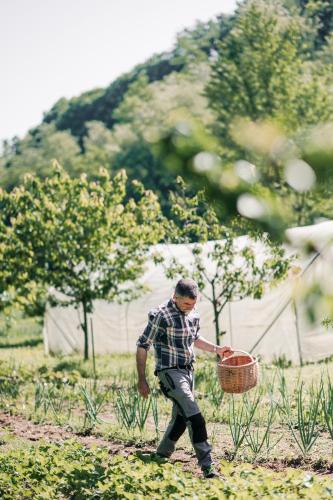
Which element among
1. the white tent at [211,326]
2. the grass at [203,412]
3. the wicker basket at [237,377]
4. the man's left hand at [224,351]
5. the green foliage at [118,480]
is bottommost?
the green foliage at [118,480]

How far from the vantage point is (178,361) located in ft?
19.7

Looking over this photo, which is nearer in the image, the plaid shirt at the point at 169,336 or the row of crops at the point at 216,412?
the plaid shirt at the point at 169,336

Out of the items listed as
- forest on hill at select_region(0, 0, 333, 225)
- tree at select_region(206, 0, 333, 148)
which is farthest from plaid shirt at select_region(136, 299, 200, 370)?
tree at select_region(206, 0, 333, 148)

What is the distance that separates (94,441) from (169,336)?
194 cm

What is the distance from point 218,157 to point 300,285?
238 millimetres

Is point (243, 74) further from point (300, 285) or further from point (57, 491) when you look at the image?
point (300, 285)

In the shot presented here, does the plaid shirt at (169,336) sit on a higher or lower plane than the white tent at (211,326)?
lower

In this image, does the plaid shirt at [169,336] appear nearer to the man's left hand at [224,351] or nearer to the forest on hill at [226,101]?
the man's left hand at [224,351]

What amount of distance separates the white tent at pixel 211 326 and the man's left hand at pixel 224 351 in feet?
13.5

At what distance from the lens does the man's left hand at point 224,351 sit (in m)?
6.35

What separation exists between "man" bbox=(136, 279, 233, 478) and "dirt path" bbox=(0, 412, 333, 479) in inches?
13.1

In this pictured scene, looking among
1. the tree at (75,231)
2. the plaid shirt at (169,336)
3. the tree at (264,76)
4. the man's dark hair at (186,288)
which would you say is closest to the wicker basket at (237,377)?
the plaid shirt at (169,336)

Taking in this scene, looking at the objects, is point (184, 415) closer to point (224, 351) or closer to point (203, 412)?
point (224, 351)

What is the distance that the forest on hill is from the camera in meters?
1.19
